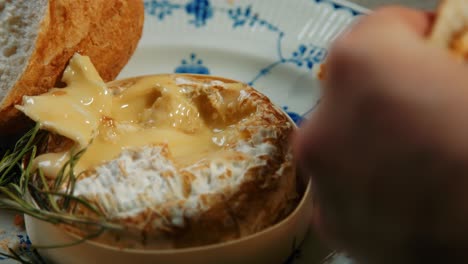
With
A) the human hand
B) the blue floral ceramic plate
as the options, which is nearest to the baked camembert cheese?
the human hand

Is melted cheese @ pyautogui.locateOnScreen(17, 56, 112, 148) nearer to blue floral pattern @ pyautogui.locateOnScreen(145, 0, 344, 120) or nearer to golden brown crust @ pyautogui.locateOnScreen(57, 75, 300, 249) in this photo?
golden brown crust @ pyautogui.locateOnScreen(57, 75, 300, 249)

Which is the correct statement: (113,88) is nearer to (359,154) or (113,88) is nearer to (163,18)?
(163,18)

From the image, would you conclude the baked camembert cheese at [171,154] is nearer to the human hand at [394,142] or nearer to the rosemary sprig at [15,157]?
the rosemary sprig at [15,157]

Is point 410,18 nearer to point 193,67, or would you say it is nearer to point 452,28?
point 452,28

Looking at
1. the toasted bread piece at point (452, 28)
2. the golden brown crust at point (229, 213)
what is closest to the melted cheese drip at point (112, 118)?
the golden brown crust at point (229, 213)

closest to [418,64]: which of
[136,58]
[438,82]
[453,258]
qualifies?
[438,82]

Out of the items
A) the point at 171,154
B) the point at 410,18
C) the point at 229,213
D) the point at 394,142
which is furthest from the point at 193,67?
the point at 394,142
